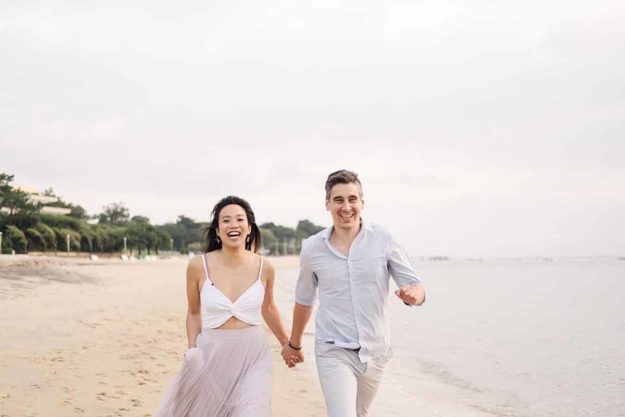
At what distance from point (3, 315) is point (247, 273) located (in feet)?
34.1

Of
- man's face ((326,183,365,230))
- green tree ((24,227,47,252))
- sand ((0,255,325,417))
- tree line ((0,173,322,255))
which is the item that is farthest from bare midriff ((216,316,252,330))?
green tree ((24,227,47,252))

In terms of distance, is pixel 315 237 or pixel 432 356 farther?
pixel 432 356

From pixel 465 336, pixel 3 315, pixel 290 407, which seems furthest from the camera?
pixel 465 336

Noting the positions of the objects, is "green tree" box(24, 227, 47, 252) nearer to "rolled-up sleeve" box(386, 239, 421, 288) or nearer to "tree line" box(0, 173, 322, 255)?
"tree line" box(0, 173, 322, 255)

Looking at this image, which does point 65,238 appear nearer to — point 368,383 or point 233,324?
point 233,324

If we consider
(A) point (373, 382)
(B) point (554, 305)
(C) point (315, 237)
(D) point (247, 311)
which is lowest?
(B) point (554, 305)

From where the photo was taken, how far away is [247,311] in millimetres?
4547

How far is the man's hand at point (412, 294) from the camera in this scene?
4027 millimetres

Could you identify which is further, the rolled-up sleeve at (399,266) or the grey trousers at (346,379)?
the rolled-up sleeve at (399,266)

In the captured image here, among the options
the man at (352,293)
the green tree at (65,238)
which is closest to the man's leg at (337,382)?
the man at (352,293)

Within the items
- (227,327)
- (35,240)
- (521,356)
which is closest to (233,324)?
(227,327)

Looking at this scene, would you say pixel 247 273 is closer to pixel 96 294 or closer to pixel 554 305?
pixel 96 294

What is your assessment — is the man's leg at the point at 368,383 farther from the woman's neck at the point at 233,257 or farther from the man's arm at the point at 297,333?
the woman's neck at the point at 233,257

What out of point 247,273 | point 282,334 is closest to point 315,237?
point 247,273
